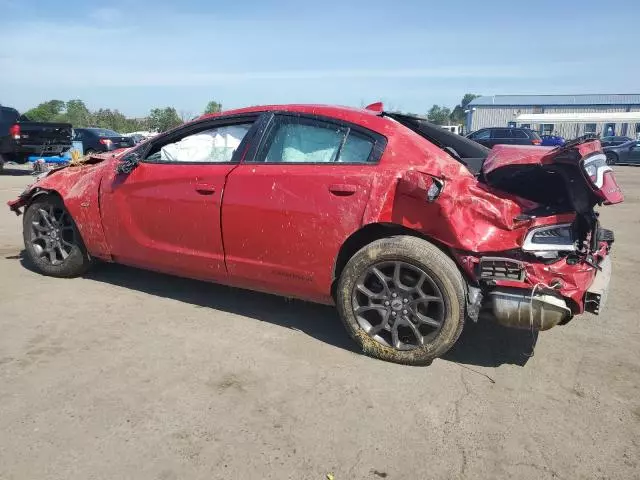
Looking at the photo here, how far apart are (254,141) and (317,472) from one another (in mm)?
2361

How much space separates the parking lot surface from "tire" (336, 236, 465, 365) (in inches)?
5.4

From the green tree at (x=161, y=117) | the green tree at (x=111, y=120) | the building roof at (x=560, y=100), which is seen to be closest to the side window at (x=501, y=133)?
the green tree at (x=161, y=117)

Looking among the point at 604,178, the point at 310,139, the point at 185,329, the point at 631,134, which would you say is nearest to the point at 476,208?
the point at 604,178

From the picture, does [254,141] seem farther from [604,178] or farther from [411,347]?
[604,178]

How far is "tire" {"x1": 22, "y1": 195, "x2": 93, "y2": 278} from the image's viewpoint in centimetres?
483

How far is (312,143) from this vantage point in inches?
148

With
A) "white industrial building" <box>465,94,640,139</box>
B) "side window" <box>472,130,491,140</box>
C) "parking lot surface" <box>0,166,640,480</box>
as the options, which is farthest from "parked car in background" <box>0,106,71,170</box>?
"white industrial building" <box>465,94,640,139</box>

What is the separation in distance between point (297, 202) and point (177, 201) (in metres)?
1.06

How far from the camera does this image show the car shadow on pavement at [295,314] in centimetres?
360

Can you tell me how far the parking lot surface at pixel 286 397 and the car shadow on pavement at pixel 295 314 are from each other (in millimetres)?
22

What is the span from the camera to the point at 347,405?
288 centimetres

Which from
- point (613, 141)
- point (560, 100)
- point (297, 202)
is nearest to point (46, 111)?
point (613, 141)

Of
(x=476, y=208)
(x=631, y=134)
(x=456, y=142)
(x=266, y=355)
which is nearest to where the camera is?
(x=476, y=208)

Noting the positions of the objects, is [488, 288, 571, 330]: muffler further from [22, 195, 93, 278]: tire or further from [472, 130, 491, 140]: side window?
[472, 130, 491, 140]: side window
